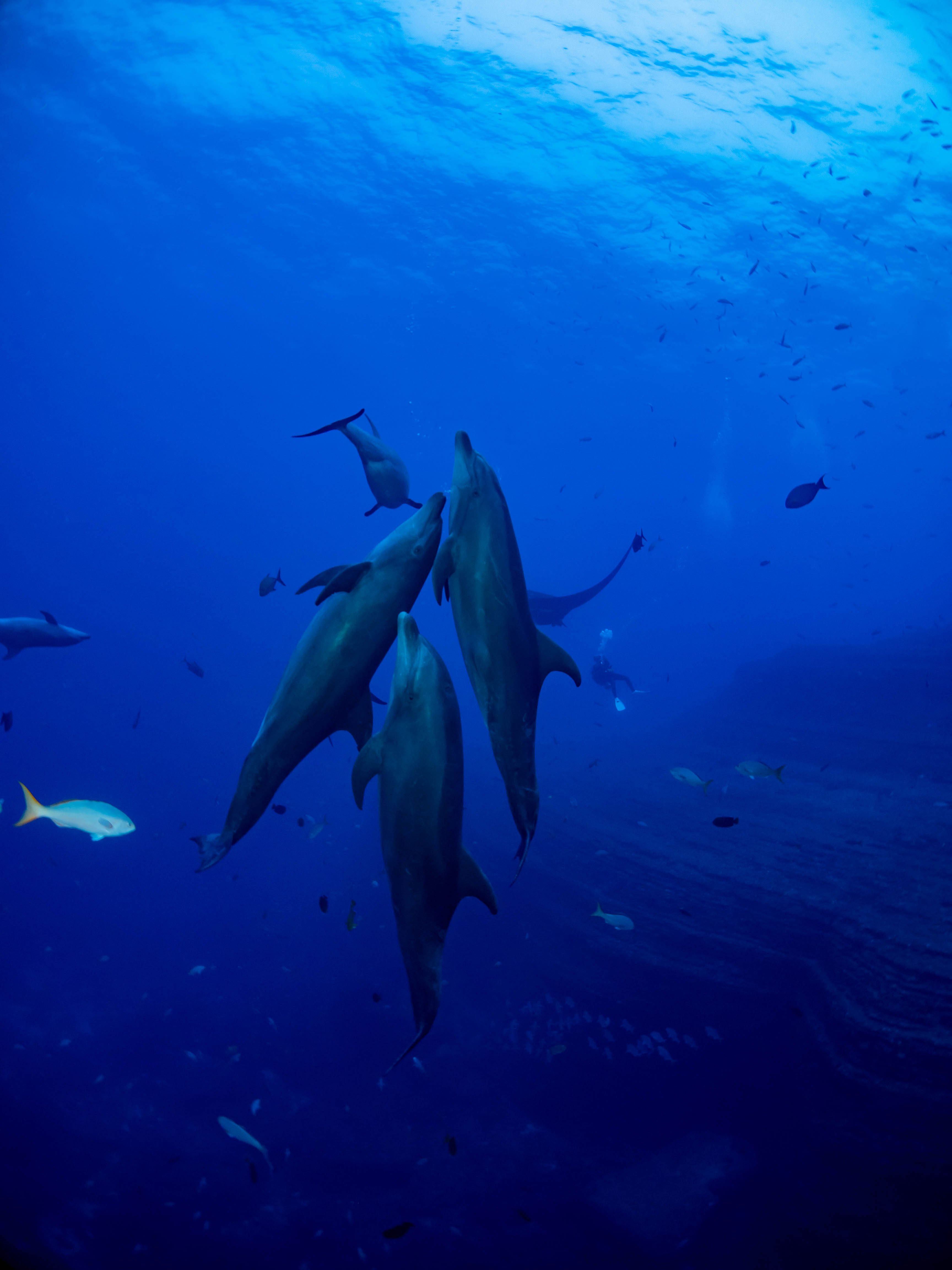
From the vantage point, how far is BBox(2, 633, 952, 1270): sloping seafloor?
251 inches

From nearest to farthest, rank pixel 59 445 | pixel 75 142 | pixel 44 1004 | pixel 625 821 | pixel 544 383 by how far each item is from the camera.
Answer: pixel 625 821 < pixel 44 1004 < pixel 75 142 < pixel 544 383 < pixel 59 445

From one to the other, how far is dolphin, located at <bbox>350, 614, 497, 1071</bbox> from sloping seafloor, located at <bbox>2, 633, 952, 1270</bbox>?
3.71 metres

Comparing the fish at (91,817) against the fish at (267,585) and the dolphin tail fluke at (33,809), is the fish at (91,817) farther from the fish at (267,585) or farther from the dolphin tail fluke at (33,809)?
the fish at (267,585)

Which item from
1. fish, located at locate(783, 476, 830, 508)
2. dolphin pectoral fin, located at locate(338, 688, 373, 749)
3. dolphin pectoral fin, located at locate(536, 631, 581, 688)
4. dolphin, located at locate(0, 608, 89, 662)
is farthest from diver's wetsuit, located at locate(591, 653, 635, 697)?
dolphin pectoral fin, located at locate(338, 688, 373, 749)

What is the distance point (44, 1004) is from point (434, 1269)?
48.8 feet

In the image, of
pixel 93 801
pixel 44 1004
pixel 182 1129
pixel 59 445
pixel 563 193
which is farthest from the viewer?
pixel 59 445

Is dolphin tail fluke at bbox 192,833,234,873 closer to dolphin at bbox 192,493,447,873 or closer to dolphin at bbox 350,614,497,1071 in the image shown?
dolphin at bbox 192,493,447,873

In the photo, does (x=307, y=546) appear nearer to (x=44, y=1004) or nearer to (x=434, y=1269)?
(x=44, y=1004)

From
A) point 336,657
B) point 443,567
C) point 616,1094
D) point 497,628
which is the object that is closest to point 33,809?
point 336,657

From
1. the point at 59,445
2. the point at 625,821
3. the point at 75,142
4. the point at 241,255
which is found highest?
the point at 75,142

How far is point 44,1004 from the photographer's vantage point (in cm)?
1608

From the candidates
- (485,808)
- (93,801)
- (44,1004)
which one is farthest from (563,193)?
(44,1004)

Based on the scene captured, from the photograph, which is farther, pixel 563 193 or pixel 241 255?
pixel 241 255

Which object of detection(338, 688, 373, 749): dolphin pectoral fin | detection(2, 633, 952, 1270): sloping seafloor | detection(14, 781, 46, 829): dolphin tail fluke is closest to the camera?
detection(338, 688, 373, 749): dolphin pectoral fin
